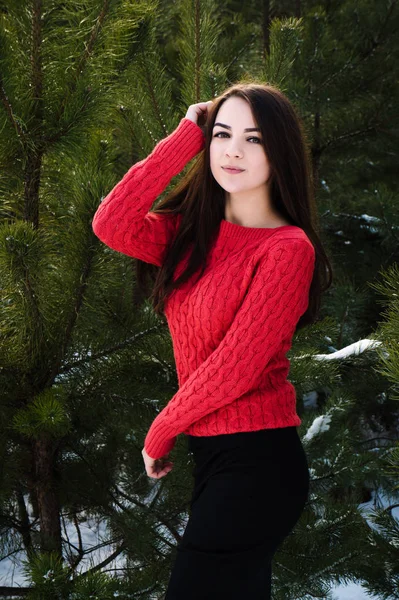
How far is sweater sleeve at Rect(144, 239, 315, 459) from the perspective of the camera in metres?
1.29

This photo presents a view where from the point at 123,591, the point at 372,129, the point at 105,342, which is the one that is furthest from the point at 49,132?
the point at 372,129

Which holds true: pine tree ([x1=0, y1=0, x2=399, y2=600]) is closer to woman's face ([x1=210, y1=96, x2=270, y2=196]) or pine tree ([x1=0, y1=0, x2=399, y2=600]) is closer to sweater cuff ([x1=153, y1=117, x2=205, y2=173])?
sweater cuff ([x1=153, y1=117, x2=205, y2=173])

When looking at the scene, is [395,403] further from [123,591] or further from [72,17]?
[72,17]

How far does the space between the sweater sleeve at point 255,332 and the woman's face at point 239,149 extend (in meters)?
0.16

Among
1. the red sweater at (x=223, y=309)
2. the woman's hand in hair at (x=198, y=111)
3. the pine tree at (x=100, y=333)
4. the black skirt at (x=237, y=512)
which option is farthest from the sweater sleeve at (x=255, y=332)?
the woman's hand in hair at (x=198, y=111)

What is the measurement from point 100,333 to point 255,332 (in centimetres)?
52

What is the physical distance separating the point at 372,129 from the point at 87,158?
6.75 feet

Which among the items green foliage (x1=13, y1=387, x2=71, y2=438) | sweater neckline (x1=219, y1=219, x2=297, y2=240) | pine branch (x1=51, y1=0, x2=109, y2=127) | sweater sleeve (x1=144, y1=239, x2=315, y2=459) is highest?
pine branch (x1=51, y1=0, x2=109, y2=127)

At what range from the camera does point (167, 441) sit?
142 cm

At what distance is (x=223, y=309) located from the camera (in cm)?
136

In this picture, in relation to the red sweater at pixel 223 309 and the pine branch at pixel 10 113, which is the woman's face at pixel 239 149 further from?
the pine branch at pixel 10 113

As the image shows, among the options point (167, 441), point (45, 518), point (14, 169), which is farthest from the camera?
point (45, 518)

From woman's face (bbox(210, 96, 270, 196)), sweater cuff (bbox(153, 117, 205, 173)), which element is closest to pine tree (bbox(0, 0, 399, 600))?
sweater cuff (bbox(153, 117, 205, 173))

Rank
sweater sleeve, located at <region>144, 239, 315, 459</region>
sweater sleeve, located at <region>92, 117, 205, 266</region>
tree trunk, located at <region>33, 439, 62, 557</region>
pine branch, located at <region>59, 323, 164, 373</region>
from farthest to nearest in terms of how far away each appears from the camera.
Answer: tree trunk, located at <region>33, 439, 62, 557</region>
pine branch, located at <region>59, 323, 164, 373</region>
sweater sleeve, located at <region>92, 117, 205, 266</region>
sweater sleeve, located at <region>144, 239, 315, 459</region>
